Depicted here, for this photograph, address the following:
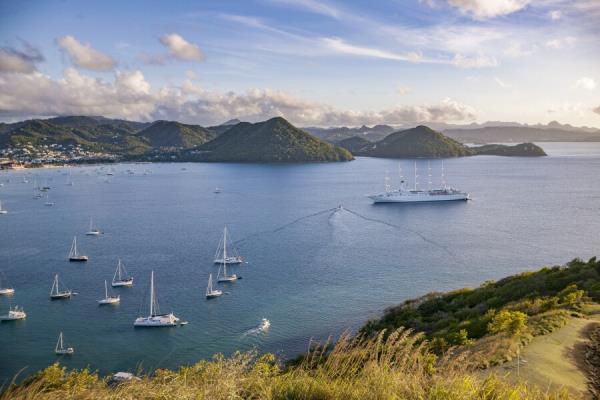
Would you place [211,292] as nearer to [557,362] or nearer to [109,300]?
[109,300]

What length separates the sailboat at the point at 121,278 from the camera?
34.9 metres

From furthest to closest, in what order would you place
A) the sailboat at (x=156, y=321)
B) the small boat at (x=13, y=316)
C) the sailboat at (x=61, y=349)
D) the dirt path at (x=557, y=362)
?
1. the small boat at (x=13, y=316)
2. the sailboat at (x=156, y=321)
3. the sailboat at (x=61, y=349)
4. the dirt path at (x=557, y=362)

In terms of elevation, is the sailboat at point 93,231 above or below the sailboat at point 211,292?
above

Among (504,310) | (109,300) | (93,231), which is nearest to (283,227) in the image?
(93,231)

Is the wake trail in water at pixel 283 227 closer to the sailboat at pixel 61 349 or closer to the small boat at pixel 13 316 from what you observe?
the small boat at pixel 13 316

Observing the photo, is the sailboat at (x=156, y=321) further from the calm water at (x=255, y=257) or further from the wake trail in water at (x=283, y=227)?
the wake trail in water at (x=283, y=227)

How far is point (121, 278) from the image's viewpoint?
36656 millimetres

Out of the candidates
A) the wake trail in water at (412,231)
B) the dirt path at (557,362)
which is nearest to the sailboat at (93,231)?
the wake trail in water at (412,231)

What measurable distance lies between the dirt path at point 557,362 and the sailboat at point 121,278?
99.8ft

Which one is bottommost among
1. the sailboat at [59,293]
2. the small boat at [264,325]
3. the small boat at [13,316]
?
the small boat at [264,325]

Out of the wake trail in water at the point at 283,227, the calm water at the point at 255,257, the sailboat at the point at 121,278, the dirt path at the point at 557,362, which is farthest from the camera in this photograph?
the wake trail in water at the point at 283,227

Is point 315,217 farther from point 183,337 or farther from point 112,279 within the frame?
point 183,337

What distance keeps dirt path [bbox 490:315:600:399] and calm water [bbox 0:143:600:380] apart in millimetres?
14623

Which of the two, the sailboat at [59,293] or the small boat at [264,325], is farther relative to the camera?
the sailboat at [59,293]
